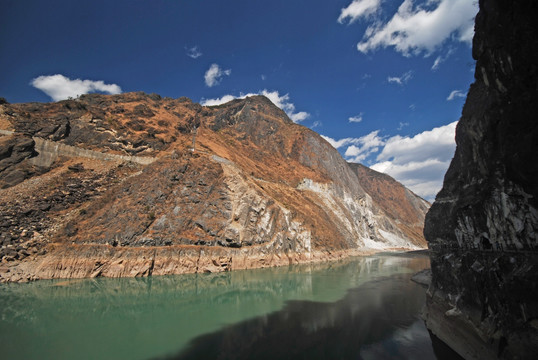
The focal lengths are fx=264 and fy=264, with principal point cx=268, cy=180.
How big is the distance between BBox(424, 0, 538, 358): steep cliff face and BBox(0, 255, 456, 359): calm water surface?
3.64 metres

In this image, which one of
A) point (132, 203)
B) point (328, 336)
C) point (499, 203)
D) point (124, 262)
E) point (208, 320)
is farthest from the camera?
point (132, 203)

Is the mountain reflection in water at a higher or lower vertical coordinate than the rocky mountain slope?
lower

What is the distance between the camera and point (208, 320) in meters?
16.9

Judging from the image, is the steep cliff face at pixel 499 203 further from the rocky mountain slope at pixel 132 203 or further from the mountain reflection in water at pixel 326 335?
the rocky mountain slope at pixel 132 203

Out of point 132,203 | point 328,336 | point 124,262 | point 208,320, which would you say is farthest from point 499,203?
point 132,203

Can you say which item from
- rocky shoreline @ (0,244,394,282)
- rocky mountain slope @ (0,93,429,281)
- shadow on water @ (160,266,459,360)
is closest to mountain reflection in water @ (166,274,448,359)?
shadow on water @ (160,266,459,360)

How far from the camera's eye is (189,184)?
1630 inches

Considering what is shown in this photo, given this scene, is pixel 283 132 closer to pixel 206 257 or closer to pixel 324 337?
pixel 206 257

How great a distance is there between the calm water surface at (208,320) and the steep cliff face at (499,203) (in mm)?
3644

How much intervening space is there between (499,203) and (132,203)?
38222 millimetres

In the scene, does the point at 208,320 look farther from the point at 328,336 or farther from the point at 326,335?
the point at 328,336

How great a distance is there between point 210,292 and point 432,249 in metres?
18.8

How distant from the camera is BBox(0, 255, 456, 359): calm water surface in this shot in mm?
12414

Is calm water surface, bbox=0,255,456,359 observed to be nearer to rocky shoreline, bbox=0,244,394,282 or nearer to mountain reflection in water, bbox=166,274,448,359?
mountain reflection in water, bbox=166,274,448,359
